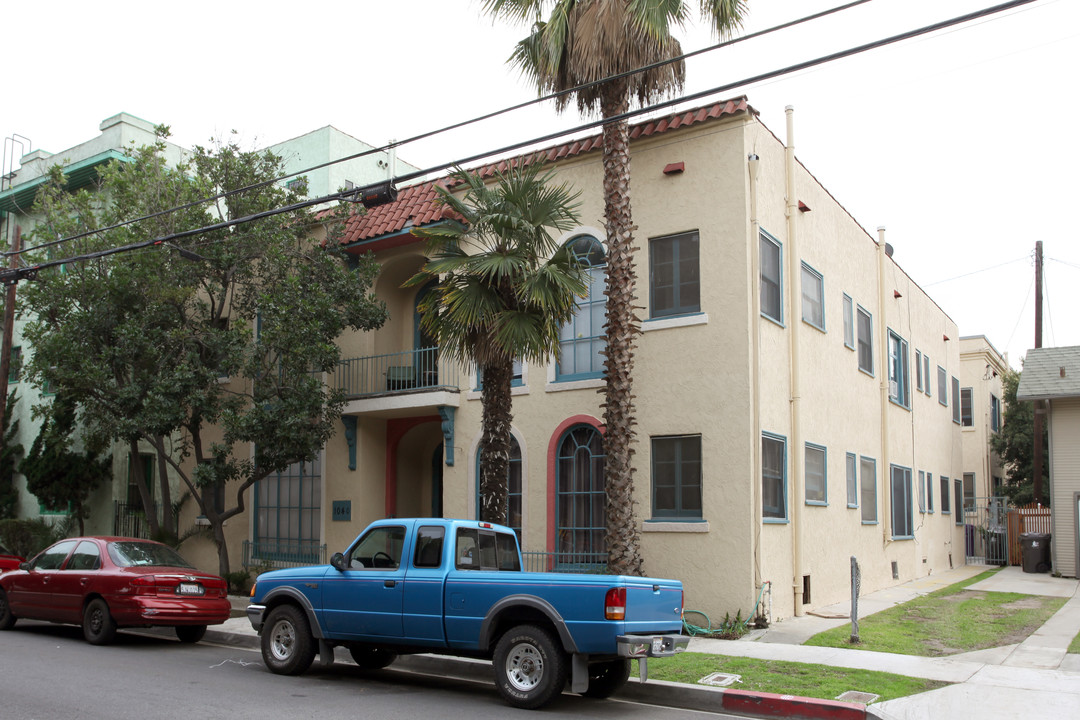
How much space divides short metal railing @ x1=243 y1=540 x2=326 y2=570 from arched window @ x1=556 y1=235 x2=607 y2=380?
6.69 metres

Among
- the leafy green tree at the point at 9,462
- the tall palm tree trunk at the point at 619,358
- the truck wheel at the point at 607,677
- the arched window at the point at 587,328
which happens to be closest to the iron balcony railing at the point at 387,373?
the arched window at the point at 587,328

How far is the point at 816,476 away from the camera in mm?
16969

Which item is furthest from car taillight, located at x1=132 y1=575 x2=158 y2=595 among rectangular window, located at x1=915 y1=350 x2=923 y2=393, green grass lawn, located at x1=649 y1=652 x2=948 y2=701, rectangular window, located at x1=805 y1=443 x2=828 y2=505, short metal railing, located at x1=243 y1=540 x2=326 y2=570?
rectangular window, located at x1=915 y1=350 x2=923 y2=393

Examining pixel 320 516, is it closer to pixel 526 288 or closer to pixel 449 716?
pixel 526 288

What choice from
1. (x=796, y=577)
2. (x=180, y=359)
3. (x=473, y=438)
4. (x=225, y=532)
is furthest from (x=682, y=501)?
(x=225, y=532)

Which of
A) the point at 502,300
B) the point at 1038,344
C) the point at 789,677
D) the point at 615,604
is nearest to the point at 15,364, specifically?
the point at 502,300

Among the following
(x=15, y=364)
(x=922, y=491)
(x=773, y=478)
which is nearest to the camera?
(x=773, y=478)

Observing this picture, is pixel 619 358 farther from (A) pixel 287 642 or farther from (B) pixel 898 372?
(B) pixel 898 372

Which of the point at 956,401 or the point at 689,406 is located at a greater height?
the point at 956,401

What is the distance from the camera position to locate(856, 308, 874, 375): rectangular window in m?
20.8

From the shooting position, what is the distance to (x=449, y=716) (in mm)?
8406

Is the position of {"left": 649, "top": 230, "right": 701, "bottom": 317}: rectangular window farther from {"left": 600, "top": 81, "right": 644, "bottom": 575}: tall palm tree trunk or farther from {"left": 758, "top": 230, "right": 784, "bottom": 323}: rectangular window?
{"left": 600, "top": 81, "right": 644, "bottom": 575}: tall palm tree trunk

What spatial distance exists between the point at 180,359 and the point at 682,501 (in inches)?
384

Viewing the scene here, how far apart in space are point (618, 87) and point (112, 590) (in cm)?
1012
